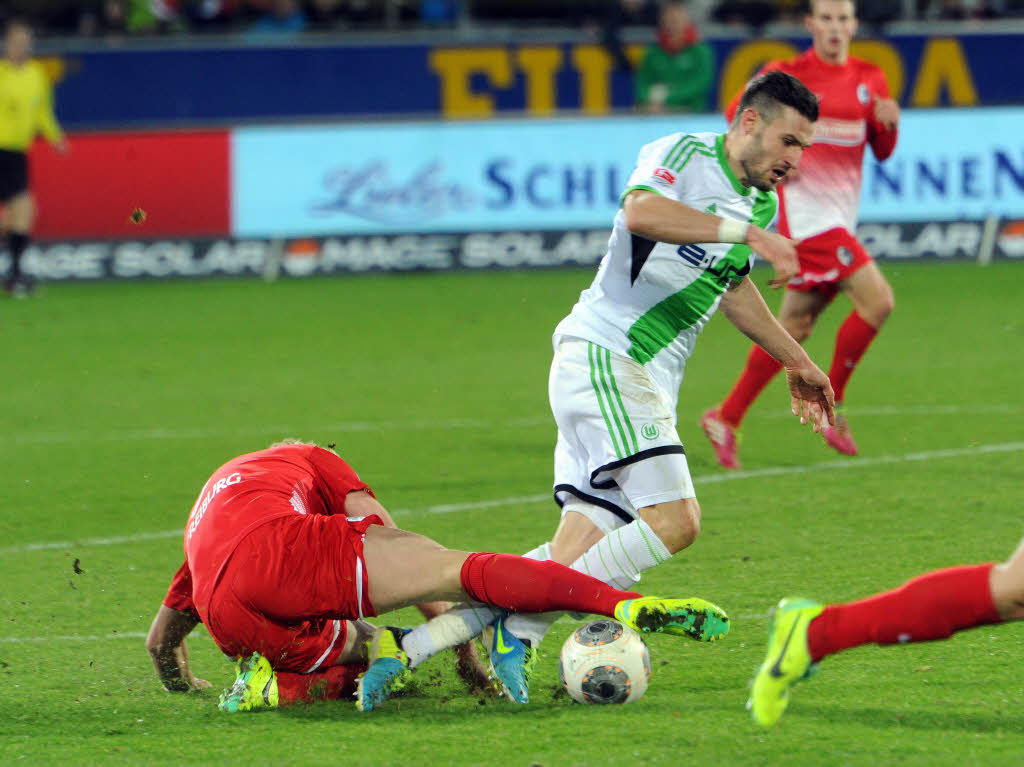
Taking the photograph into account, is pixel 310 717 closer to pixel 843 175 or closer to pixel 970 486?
pixel 970 486

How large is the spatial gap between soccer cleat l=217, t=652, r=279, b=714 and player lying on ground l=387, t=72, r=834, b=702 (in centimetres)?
39

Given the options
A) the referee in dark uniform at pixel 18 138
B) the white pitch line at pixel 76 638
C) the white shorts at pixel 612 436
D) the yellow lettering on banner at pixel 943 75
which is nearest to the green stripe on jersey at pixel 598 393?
the white shorts at pixel 612 436

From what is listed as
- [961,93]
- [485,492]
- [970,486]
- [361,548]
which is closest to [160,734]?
[361,548]

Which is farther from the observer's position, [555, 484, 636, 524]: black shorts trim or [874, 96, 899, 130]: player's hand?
[874, 96, 899, 130]: player's hand

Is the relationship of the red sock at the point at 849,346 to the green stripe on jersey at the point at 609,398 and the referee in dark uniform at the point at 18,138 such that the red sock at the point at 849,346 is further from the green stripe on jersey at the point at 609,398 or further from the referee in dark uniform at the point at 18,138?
the referee in dark uniform at the point at 18,138

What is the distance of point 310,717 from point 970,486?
376cm

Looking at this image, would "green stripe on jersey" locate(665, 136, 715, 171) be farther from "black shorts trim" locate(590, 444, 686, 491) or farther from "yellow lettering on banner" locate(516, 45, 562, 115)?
"yellow lettering on banner" locate(516, 45, 562, 115)

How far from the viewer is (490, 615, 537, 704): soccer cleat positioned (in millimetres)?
4398

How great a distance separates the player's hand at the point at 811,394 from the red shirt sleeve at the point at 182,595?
73.1 inches

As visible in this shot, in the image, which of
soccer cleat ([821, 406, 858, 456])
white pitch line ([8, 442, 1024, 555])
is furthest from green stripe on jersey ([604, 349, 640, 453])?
soccer cleat ([821, 406, 858, 456])

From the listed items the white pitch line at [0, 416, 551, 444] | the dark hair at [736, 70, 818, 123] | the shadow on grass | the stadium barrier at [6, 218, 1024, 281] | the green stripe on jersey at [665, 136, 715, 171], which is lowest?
the stadium barrier at [6, 218, 1024, 281]

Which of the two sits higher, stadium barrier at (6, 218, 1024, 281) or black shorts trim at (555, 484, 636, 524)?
black shorts trim at (555, 484, 636, 524)

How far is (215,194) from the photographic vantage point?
1525cm

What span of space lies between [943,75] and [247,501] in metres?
15.6
